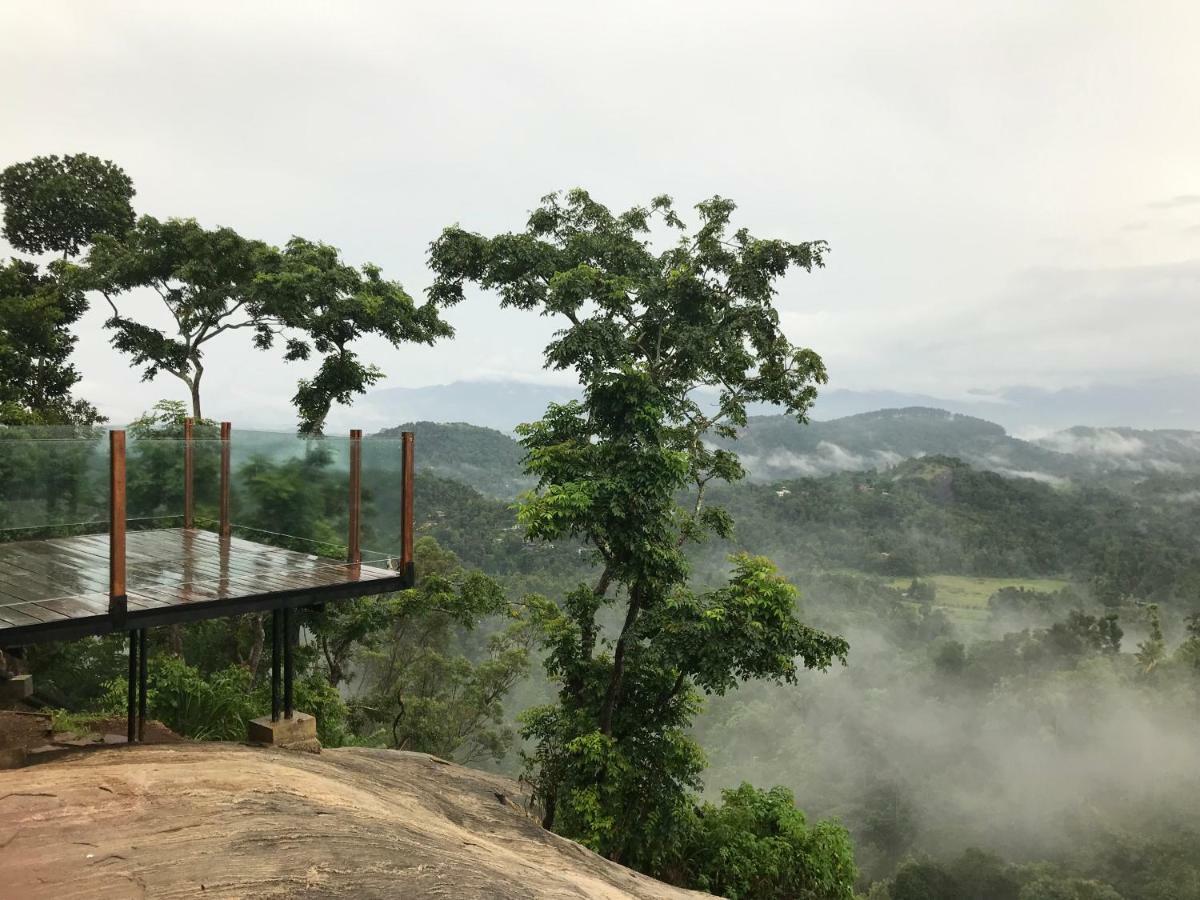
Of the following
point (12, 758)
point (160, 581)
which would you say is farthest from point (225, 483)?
point (12, 758)

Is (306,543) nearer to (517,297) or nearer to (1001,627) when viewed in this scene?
(517,297)

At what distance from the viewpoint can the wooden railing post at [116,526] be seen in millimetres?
5785

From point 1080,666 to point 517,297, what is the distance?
59.3 m

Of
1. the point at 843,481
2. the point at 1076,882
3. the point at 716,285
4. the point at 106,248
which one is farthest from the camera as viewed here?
the point at 843,481

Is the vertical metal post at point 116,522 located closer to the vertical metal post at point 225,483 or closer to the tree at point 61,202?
the vertical metal post at point 225,483

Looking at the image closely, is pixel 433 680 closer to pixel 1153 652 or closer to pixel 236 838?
pixel 236 838

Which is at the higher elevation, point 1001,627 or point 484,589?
point 484,589

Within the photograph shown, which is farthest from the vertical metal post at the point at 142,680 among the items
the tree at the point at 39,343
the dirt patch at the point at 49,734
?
the tree at the point at 39,343

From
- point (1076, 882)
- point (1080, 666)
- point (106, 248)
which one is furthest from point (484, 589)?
point (1080, 666)

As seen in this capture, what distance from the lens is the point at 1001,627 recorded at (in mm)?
75812

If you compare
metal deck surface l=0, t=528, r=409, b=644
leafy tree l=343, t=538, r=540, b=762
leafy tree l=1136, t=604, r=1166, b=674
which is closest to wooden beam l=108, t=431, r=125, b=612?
metal deck surface l=0, t=528, r=409, b=644

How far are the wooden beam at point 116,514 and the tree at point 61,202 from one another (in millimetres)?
18473

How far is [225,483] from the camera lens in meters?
7.59

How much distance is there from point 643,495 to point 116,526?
716 centimetres
